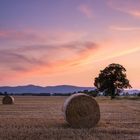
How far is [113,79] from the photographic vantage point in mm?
95562

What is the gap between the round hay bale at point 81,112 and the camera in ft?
68.5

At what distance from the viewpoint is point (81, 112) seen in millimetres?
21766

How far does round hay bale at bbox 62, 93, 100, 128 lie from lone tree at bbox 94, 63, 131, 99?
7161 cm

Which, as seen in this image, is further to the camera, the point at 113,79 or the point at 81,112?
the point at 113,79

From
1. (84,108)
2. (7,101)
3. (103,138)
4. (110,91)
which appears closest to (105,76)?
(110,91)

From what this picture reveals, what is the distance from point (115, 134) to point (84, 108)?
4.93m

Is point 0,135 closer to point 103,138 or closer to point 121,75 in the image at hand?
point 103,138

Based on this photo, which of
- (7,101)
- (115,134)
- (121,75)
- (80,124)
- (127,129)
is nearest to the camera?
(115,134)

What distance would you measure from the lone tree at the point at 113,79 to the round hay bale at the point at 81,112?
71.6m

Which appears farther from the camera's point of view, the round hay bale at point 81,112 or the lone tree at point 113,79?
the lone tree at point 113,79

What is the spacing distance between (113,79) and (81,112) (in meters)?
74.4

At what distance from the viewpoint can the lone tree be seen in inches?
3725

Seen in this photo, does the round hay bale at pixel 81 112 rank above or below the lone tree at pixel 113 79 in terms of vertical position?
below

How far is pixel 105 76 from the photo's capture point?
317 ft
